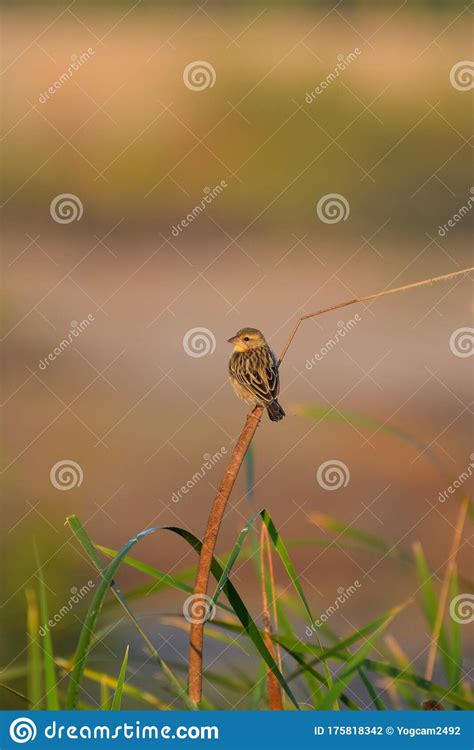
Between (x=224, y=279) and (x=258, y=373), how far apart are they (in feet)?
23.4

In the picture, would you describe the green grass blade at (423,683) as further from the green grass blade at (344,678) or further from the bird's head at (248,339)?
the bird's head at (248,339)

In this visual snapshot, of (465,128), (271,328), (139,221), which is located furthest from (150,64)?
(271,328)

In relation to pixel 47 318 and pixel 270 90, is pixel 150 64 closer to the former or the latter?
pixel 270 90

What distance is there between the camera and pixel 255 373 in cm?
468

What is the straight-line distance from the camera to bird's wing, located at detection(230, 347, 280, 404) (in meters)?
4.54

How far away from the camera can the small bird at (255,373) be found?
14.9 feet

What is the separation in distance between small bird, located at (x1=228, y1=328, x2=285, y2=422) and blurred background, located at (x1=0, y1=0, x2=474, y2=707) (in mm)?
1215

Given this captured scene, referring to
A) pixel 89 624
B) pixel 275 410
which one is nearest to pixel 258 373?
pixel 275 410

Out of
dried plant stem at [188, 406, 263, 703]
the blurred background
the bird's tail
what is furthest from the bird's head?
dried plant stem at [188, 406, 263, 703]

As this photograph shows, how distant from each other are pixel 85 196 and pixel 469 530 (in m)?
7.54

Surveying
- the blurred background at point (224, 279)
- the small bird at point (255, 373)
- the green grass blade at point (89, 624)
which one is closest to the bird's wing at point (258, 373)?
the small bird at point (255, 373)

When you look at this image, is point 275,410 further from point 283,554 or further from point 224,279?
point 224,279

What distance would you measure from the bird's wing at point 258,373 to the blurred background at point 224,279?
1.25m

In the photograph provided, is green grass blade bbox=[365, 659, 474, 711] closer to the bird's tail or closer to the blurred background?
the bird's tail
